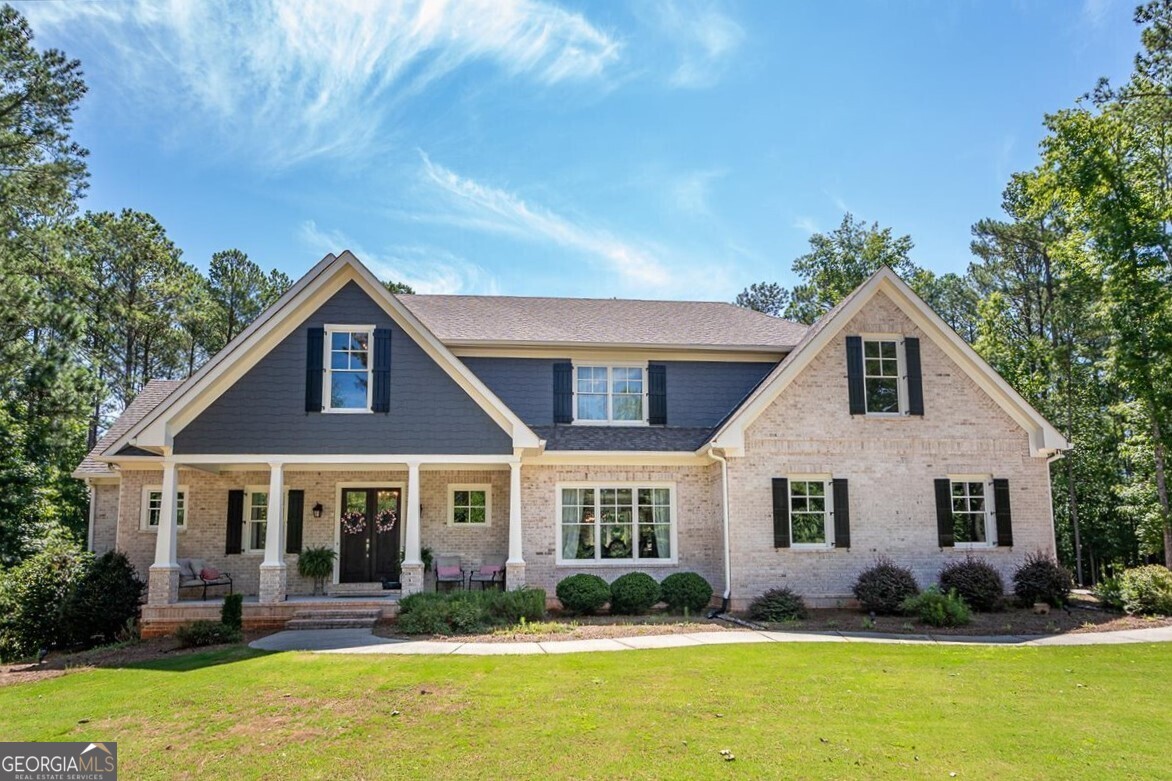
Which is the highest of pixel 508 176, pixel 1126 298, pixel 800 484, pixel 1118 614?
pixel 508 176

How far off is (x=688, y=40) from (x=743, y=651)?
9901 mm

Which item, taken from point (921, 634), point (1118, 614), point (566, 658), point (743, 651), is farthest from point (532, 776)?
point (1118, 614)

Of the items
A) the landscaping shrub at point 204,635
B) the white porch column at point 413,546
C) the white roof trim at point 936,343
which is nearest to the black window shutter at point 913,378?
the white roof trim at point 936,343

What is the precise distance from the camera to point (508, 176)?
54.3ft

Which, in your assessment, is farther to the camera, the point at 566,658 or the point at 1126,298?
the point at 1126,298

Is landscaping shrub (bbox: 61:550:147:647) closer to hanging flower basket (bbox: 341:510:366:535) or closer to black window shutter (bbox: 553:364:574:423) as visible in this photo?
hanging flower basket (bbox: 341:510:366:535)

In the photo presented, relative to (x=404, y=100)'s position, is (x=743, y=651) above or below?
below

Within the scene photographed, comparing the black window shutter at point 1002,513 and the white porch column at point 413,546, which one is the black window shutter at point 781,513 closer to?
the black window shutter at point 1002,513

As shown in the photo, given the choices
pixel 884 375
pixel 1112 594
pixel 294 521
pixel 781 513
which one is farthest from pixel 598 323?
pixel 1112 594

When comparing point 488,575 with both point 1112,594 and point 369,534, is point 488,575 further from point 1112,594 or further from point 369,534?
point 1112,594

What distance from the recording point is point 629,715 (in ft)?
24.2

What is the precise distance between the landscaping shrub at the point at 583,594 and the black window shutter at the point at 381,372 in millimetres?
5282

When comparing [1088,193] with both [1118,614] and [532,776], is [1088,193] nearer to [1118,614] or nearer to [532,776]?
[1118,614]

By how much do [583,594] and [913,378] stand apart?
29.0 feet
